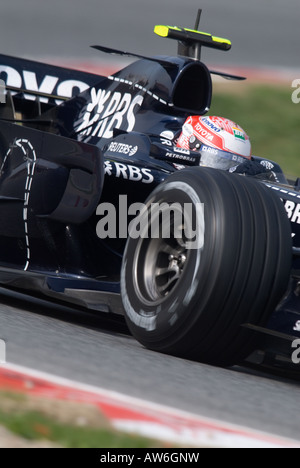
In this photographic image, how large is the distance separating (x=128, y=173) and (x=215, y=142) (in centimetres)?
75

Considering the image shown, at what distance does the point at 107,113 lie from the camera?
5992 mm

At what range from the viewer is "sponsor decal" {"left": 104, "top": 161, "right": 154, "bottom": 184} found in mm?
4867

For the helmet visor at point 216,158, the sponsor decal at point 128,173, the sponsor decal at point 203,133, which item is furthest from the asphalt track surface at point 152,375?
the sponsor decal at point 203,133

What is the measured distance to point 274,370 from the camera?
443 cm

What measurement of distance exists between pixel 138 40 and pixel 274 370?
33.4 feet

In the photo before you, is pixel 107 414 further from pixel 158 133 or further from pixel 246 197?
pixel 158 133

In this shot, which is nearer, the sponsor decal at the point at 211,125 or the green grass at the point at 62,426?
the green grass at the point at 62,426

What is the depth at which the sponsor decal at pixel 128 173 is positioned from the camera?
4.87 metres

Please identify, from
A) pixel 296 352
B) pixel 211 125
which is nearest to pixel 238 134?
pixel 211 125

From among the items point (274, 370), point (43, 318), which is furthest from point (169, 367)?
point (43, 318)

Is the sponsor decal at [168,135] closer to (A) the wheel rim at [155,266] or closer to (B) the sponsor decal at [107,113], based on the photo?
(B) the sponsor decal at [107,113]

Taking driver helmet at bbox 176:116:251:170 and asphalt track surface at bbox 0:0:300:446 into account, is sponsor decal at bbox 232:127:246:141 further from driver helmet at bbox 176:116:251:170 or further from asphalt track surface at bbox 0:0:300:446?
asphalt track surface at bbox 0:0:300:446

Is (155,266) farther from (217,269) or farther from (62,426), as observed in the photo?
(62,426)

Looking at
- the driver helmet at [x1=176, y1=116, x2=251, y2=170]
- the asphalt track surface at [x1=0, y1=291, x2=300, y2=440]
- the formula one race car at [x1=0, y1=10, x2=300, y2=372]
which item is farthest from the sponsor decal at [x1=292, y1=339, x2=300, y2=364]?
the driver helmet at [x1=176, y1=116, x2=251, y2=170]
